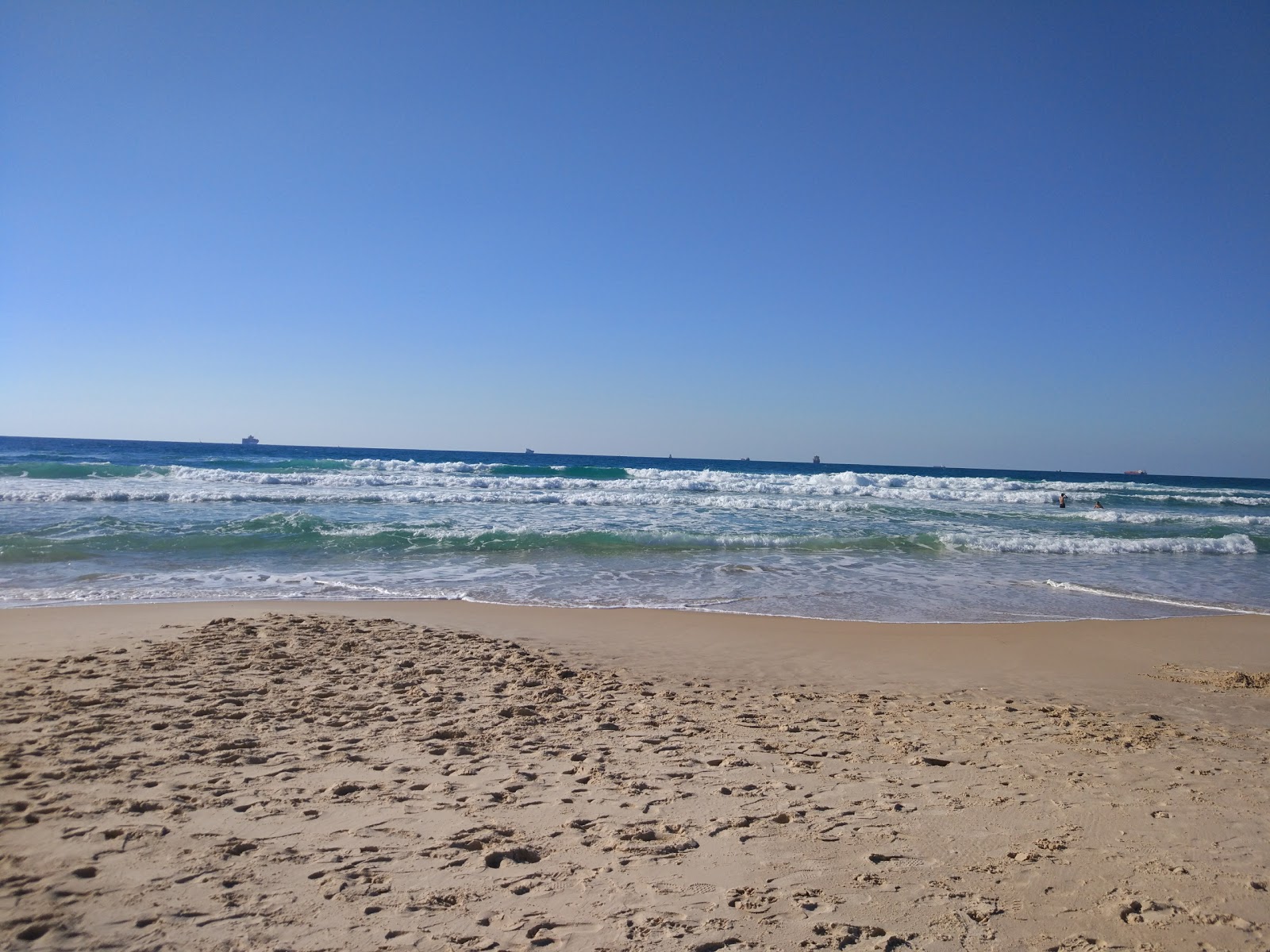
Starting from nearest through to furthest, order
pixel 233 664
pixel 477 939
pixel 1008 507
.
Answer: pixel 477 939, pixel 233 664, pixel 1008 507

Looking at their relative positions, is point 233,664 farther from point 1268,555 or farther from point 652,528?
point 1268,555

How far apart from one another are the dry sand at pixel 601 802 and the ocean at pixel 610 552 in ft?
11.4

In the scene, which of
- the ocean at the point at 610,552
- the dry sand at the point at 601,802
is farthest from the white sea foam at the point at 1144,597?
the dry sand at the point at 601,802

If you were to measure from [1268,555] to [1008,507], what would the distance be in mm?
13913

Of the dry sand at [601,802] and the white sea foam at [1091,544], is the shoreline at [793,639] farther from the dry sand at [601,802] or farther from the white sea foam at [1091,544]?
the white sea foam at [1091,544]

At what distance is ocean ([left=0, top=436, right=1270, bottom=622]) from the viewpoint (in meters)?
A: 10.6

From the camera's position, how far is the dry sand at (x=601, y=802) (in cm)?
277

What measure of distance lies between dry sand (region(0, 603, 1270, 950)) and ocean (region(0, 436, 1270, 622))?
11.4 ft

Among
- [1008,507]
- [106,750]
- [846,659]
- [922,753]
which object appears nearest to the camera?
[106,750]

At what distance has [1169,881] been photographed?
3.12 meters

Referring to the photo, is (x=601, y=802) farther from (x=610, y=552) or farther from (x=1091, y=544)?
(x=1091, y=544)

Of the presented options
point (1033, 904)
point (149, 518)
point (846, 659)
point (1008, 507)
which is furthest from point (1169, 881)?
point (1008, 507)

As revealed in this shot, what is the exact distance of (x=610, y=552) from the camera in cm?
1510

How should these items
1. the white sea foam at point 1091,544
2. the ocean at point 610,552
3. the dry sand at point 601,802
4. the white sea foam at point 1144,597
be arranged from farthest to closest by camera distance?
the white sea foam at point 1091,544 → the white sea foam at point 1144,597 → the ocean at point 610,552 → the dry sand at point 601,802
